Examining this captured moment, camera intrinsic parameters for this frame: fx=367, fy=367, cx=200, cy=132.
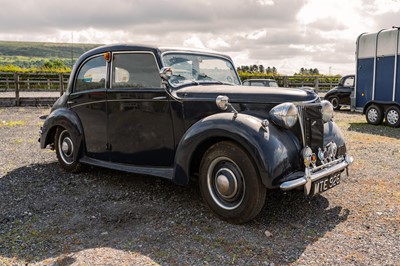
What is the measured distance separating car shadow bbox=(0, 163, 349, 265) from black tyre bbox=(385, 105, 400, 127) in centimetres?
818

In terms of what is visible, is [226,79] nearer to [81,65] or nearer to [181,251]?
[81,65]

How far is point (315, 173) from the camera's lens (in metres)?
3.68

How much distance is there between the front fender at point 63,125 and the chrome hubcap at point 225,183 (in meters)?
2.43

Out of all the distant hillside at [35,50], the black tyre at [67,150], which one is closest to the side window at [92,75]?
the black tyre at [67,150]

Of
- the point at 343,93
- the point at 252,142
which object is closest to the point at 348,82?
the point at 343,93

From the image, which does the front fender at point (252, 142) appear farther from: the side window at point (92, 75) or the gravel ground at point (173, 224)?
the side window at point (92, 75)

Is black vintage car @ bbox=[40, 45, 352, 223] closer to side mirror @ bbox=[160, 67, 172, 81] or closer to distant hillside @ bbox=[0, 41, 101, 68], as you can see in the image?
side mirror @ bbox=[160, 67, 172, 81]

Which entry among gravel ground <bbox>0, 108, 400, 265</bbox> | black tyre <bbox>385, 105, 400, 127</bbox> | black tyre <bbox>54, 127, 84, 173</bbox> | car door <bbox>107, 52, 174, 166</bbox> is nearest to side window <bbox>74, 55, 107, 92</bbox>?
car door <bbox>107, 52, 174, 166</bbox>

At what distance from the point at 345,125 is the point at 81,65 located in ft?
28.9

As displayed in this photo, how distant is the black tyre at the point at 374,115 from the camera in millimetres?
11758

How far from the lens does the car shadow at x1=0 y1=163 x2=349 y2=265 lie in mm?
3203

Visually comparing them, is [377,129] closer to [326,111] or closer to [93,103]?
[326,111]

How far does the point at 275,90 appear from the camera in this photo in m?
4.07

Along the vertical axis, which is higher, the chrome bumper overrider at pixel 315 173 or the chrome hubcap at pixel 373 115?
the chrome hubcap at pixel 373 115
